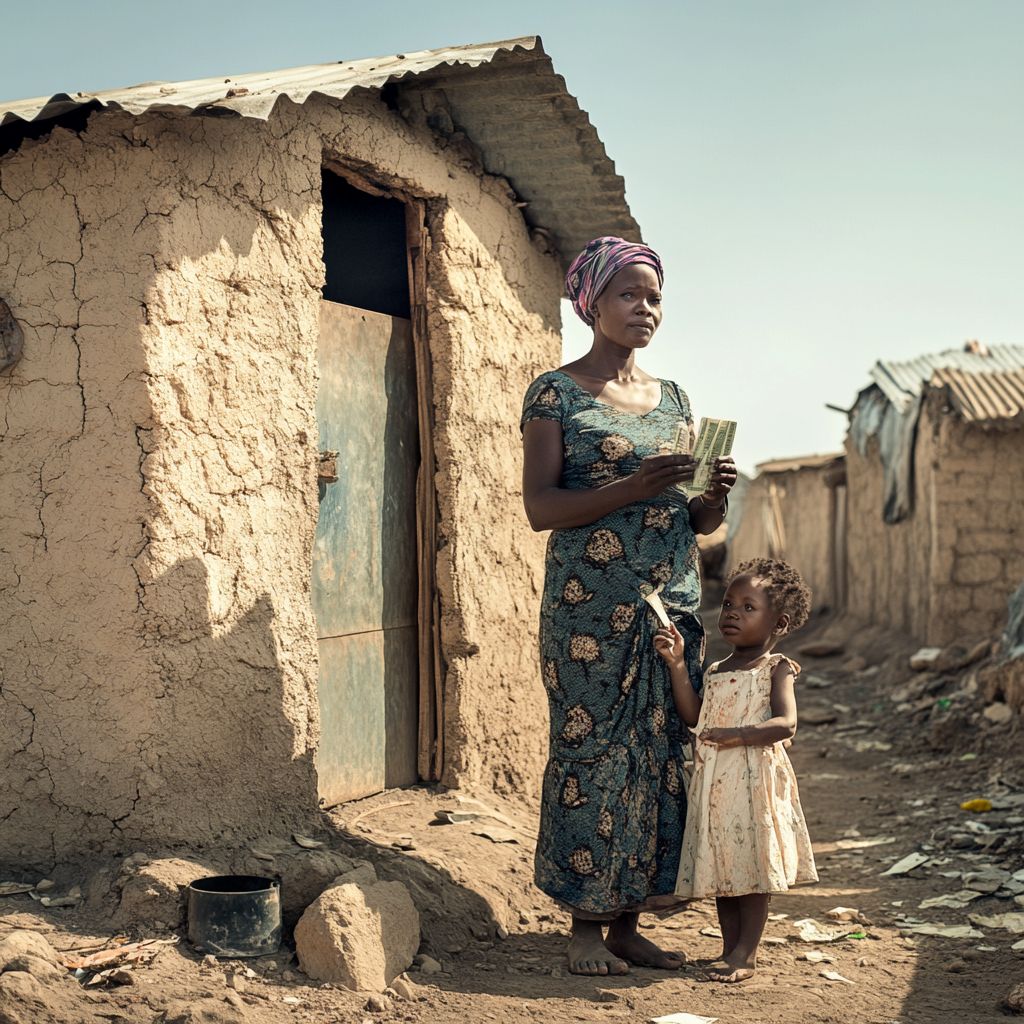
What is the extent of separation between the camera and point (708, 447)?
279 centimetres

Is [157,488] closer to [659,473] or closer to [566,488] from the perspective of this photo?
[566,488]

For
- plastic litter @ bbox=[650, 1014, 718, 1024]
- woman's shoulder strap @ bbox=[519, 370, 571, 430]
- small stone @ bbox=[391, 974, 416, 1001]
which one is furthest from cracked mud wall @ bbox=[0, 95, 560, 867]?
plastic litter @ bbox=[650, 1014, 718, 1024]

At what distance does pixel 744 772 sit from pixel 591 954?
64 centimetres

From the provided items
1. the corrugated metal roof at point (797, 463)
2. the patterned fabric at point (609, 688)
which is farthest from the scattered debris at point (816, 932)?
the corrugated metal roof at point (797, 463)

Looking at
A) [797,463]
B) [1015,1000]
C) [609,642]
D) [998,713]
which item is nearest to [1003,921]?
[1015,1000]

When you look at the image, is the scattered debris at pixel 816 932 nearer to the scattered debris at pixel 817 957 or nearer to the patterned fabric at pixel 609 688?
the scattered debris at pixel 817 957

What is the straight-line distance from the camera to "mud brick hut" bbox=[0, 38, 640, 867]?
2.91 m

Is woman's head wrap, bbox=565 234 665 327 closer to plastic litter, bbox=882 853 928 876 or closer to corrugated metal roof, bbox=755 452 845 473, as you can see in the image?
plastic litter, bbox=882 853 928 876

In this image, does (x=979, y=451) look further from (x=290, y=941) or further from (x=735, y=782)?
(x=290, y=941)

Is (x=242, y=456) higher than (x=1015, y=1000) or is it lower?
higher

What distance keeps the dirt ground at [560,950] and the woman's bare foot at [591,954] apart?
0.10 ft

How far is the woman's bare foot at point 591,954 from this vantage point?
2854 mm

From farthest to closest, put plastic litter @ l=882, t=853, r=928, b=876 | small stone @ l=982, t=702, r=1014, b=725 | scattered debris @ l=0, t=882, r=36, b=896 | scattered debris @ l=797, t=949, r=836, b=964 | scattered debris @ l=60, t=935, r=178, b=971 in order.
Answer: small stone @ l=982, t=702, r=1014, b=725
plastic litter @ l=882, t=853, r=928, b=876
scattered debris @ l=797, t=949, r=836, b=964
scattered debris @ l=0, t=882, r=36, b=896
scattered debris @ l=60, t=935, r=178, b=971

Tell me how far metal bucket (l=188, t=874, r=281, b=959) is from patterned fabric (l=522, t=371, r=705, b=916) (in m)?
0.74
